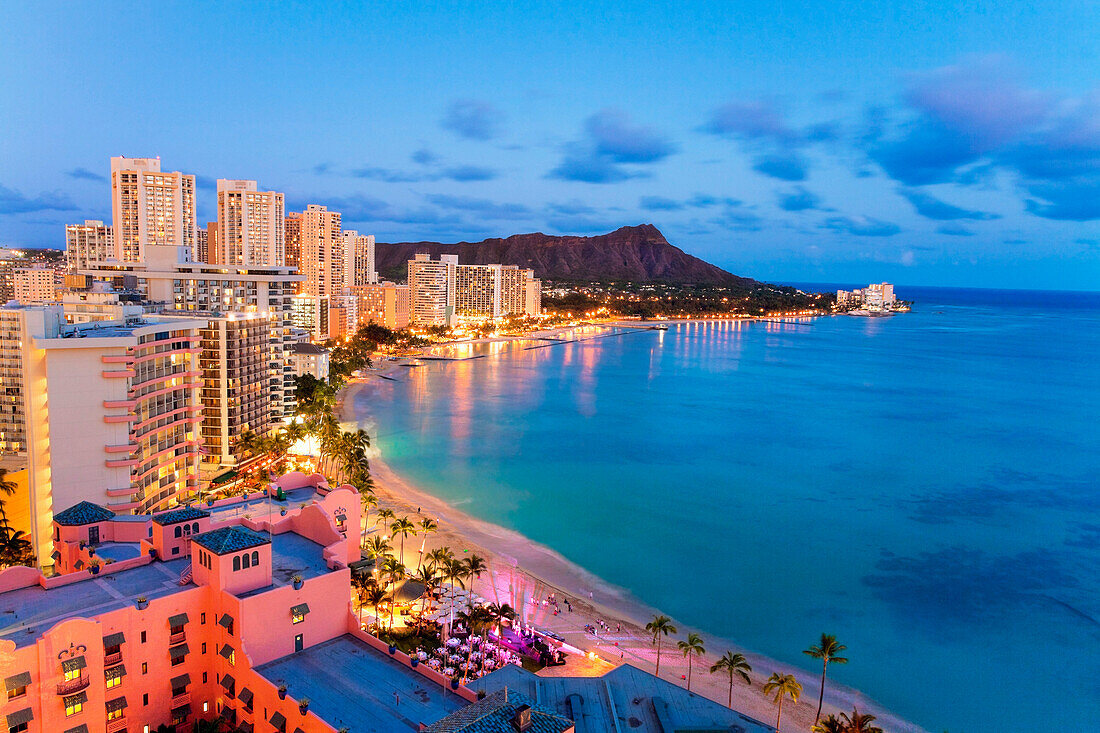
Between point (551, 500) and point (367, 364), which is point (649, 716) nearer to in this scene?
point (551, 500)

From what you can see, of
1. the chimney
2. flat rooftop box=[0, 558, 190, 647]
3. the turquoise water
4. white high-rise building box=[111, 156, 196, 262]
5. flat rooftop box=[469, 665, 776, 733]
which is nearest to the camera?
the chimney

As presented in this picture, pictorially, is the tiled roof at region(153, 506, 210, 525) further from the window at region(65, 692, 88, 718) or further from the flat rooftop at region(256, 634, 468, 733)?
the flat rooftop at region(256, 634, 468, 733)

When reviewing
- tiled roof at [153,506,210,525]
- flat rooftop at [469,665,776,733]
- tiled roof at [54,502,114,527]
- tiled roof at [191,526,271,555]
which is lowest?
flat rooftop at [469,665,776,733]

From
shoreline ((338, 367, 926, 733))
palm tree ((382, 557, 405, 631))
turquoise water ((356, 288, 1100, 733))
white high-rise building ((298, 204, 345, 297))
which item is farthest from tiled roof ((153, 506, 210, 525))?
white high-rise building ((298, 204, 345, 297))

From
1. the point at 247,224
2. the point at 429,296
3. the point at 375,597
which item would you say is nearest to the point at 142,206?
the point at 247,224

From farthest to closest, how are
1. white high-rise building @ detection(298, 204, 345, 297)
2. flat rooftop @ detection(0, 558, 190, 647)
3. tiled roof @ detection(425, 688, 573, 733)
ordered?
white high-rise building @ detection(298, 204, 345, 297)
flat rooftop @ detection(0, 558, 190, 647)
tiled roof @ detection(425, 688, 573, 733)

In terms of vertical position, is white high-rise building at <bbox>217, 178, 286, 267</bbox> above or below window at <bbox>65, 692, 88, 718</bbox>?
above

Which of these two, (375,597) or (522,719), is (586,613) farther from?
(522,719)

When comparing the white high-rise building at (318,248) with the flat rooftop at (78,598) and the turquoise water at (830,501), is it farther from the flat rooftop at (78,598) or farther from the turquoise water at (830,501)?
the flat rooftop at (78,598)
